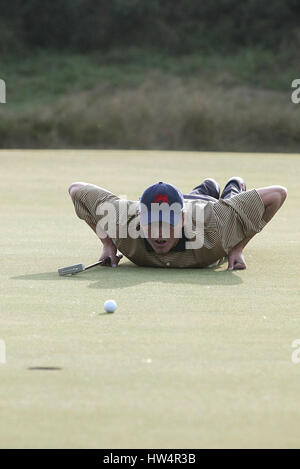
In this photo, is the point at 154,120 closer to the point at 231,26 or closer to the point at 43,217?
the point at 231,26

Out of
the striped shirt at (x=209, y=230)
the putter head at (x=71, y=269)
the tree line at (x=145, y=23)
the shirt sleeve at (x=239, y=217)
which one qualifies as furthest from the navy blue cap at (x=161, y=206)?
the tree line at (x=145, y=23)

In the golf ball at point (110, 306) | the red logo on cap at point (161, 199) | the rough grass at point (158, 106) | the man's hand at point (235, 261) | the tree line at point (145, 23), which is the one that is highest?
the tree line at point (145, 23)

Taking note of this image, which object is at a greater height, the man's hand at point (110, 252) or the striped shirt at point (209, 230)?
the striped shirt at point (209, 230)

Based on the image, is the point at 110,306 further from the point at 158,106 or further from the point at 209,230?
the point at 158,106

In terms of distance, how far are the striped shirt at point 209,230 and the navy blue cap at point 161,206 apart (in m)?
0.24

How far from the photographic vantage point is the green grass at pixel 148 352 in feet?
10.5

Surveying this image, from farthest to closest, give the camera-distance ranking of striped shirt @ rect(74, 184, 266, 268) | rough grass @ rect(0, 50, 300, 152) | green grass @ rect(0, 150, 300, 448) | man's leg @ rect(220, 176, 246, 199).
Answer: rough grass @ rect(0, 50, 300, 152) < man's leg @ rect(220, 176, 246, 199) < striped shirt @ rect(74, 184, 266, 268) < green grass @ rect(0, 150, 300, 448)

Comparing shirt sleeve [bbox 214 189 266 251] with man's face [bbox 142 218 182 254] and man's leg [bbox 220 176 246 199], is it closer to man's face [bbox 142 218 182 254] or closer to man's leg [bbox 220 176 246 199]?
man's face [bbox 142 218 182 254]

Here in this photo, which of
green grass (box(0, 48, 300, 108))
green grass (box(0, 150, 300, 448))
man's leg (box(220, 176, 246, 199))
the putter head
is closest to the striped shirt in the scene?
green grass (box(0, 150, 300, 448))

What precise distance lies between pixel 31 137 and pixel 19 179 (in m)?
16.2

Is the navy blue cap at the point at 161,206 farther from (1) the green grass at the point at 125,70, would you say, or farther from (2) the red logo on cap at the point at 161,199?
(1) the green grass at the point at 125,70

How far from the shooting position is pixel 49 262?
23.7 ft

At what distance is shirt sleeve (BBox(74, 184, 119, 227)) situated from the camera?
692 cm

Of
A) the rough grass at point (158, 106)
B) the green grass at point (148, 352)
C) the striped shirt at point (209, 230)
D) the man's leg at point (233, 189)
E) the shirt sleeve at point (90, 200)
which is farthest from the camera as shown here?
the rough grass at point (158, 106)
